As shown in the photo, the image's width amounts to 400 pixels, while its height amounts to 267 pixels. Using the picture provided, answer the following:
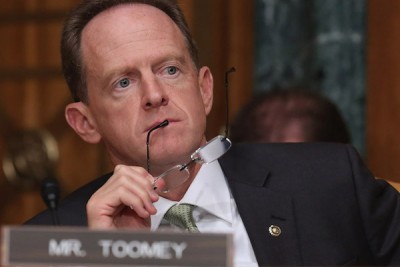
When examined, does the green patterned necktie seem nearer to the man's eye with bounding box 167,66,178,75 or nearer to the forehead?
the man's eye with bounding box 167,66,178,75

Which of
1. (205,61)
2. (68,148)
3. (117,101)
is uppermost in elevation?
(117,101)

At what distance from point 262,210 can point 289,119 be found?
0.91 metres

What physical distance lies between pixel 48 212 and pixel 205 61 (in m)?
2.23

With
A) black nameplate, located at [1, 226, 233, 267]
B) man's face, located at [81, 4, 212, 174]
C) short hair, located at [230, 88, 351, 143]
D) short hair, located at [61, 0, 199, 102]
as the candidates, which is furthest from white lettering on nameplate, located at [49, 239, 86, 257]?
short hair, located at [230, 88, 351, 143]

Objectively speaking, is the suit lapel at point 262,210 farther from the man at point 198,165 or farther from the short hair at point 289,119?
the short hair at point 289,119

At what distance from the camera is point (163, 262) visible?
1.86m

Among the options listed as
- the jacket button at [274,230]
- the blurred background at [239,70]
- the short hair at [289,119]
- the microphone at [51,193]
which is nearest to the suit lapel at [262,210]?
the jacket button at [274,230]

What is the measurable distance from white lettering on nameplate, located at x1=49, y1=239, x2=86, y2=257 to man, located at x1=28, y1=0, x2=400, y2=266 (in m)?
0.82

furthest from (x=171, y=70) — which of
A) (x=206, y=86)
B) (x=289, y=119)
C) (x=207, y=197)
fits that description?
(x=289, y=119)

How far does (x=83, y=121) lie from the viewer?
3.15 m

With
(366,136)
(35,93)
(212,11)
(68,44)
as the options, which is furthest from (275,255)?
(35,93)

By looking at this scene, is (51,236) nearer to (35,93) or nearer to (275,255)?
(275,255)

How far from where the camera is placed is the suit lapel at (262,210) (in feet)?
9.24

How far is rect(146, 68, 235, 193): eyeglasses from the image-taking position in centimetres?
270
